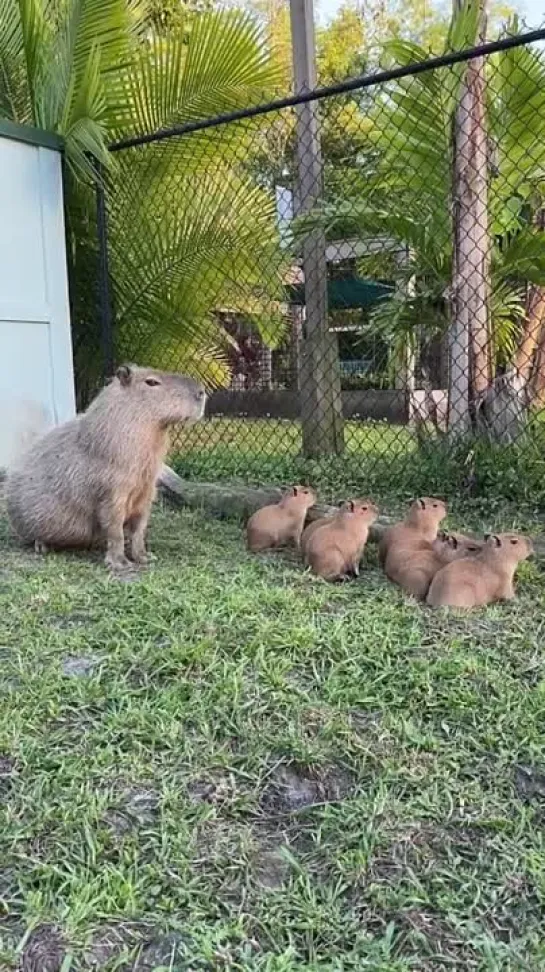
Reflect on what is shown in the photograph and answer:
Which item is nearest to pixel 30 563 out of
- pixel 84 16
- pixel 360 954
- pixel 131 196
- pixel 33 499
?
pixel 33 499

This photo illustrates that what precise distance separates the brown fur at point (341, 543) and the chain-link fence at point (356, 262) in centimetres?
114

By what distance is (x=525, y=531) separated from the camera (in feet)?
10.9

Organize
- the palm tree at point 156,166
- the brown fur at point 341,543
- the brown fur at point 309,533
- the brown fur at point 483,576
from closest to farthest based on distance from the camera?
1. the brown fur at point 483,576
2. the brown fur at point 341,543
3. the brown fur at point 309,533
4. the palm tree at point 156,166

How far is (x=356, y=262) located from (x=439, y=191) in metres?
1.04

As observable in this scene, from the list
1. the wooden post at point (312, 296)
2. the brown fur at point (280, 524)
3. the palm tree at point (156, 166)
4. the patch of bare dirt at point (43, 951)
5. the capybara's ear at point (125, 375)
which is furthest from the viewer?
the palm tree at point (156, 166)

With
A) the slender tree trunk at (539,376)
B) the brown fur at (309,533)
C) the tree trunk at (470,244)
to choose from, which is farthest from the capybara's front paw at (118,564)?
the slender tree trunk at (539,376)

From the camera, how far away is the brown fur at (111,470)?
10.1 feet

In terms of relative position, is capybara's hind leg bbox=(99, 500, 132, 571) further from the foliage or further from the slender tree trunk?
the slender tree trunk

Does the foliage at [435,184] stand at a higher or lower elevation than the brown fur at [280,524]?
higher

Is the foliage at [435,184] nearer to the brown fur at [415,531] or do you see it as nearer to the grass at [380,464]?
the grass at [380,464]

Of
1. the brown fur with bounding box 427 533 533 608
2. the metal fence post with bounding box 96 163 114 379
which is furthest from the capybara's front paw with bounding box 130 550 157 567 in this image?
the metal fence post with bounding box 96 163 114 379

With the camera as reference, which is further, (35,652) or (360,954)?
(35,652)

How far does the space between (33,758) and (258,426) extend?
437 centimetres

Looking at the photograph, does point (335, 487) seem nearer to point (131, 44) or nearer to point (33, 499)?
point (33, 499)
